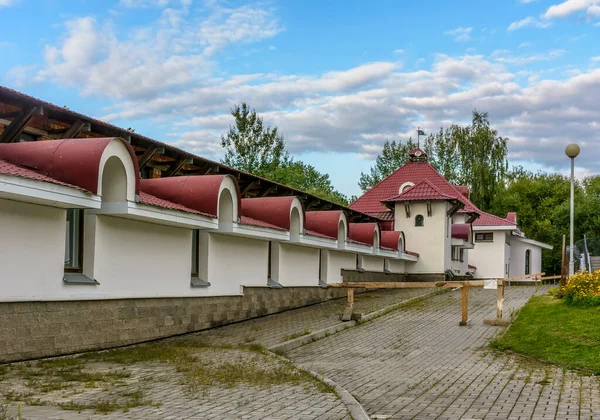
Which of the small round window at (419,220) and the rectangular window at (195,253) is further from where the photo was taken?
the small round window at (419,220)

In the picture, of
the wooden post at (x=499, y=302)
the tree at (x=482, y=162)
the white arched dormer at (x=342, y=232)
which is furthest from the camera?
the tree at (x=482, y=162)

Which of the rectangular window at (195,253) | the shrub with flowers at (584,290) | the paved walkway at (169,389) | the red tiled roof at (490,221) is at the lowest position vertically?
the paved walkway at (169,389)

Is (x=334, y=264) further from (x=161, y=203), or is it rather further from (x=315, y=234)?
(x=161, y=203)

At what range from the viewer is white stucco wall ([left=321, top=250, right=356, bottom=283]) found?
1046 inches

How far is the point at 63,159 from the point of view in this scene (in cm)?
1202

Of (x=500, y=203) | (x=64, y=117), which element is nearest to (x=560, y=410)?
(x=64, y=117)

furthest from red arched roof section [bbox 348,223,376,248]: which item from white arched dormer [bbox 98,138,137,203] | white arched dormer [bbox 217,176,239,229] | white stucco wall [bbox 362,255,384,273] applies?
white arched dormer [bbox 98,138,137,203]

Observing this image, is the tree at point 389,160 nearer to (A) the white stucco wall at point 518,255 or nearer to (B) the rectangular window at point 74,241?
(A) the white stucco wall at point 518,255

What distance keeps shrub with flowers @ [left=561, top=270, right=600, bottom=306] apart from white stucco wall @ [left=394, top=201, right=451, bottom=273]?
1870 cm

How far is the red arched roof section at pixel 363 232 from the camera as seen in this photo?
29.9 meters

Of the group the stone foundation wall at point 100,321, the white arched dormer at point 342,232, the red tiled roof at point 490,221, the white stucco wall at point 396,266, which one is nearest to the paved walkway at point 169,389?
the stone foundation wall at point 100,321

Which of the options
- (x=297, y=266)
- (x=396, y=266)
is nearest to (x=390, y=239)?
(x=396, y=266)

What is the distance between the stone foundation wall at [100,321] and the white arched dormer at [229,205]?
1.99 metres

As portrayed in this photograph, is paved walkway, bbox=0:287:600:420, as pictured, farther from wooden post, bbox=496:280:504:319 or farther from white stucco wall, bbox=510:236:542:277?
white stucco wall, bbox=510:236:542:277
